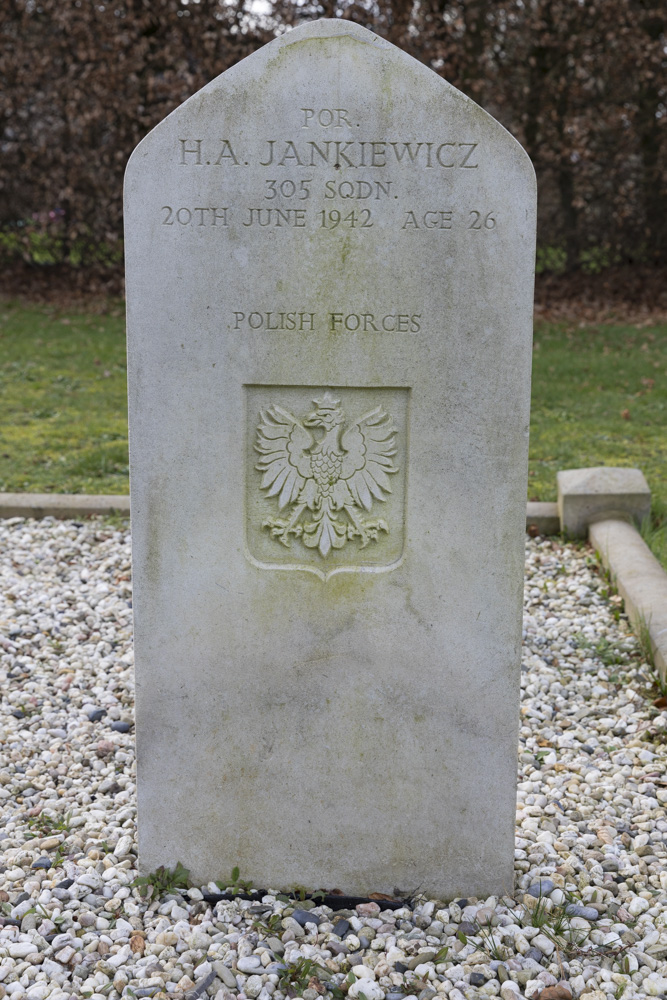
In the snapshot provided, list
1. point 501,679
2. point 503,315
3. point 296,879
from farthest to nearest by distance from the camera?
point 296,879 < point 501,679 < point 503,315

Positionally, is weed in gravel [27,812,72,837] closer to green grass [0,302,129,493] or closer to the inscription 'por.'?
the inscription 'por.'

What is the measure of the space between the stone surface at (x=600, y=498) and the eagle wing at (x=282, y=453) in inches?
128

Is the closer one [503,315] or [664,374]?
[503,315]

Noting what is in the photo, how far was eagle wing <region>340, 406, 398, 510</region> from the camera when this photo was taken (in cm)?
239

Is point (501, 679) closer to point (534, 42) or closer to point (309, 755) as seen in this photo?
point (309, 755)

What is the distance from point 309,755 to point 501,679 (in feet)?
1.74

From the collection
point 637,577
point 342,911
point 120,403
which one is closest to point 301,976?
point 342,911

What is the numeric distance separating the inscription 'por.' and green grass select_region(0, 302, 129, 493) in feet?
13.0

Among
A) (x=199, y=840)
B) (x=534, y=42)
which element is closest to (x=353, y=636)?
(x=199, y=840)

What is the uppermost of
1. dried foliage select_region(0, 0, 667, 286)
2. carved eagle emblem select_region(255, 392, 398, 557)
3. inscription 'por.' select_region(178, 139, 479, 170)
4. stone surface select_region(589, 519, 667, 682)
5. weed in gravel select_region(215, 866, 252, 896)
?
dried foliage select_region(0, 0, 667, 286)

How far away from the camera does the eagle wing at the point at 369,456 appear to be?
2.39 metres

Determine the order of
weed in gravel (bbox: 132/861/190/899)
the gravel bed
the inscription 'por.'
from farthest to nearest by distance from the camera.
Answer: weed in gravel (bbox: 132/861/190/899), the gravel bed, the inscription 'por.'

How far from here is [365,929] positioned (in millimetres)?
2525

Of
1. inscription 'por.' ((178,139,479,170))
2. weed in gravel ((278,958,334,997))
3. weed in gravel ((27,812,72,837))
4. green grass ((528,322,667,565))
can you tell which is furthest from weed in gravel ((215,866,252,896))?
green grass ((528,322,667,565))
